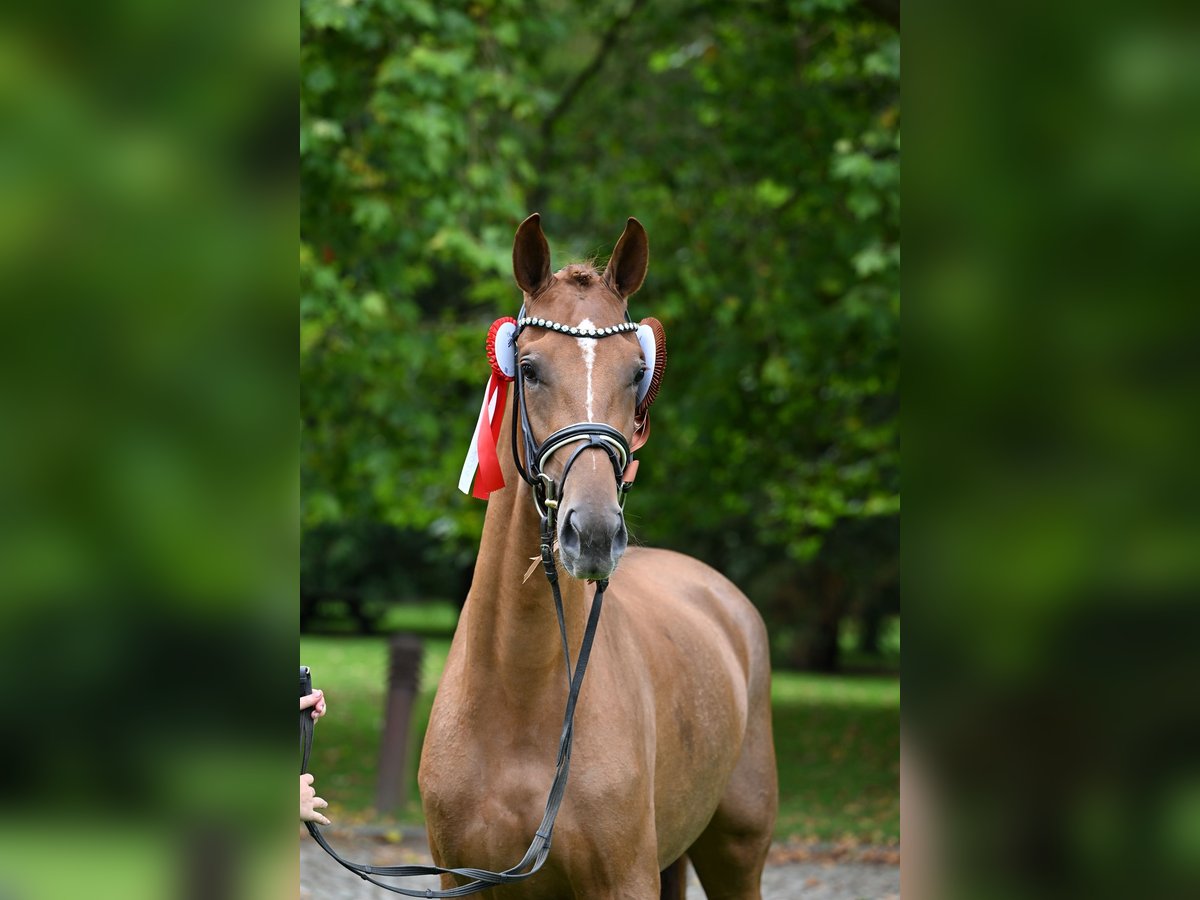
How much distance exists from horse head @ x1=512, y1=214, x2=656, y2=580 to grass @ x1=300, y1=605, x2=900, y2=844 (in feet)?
12.5

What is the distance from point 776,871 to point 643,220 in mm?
5704

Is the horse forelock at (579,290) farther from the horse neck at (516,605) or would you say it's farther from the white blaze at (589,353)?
the horse neck at (516,605)

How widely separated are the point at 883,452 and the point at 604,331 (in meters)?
8.13

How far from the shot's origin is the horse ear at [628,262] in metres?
3.57

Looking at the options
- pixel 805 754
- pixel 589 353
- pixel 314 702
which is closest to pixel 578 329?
pixel 589 353

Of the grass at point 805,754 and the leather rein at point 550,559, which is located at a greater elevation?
the leather rein at point 550,559

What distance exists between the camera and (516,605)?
348 cm

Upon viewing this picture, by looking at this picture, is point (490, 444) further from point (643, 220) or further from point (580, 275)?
point (643, 220)

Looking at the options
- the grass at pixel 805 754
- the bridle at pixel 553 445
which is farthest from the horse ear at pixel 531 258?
the grass at pixel 805 754

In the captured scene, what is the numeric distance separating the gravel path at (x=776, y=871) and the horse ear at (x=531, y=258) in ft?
16.5

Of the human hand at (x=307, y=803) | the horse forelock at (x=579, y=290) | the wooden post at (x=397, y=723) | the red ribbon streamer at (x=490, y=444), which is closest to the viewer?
the human hand at (x=307, y=803)

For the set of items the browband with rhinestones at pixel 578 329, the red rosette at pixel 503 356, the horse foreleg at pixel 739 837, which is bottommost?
the horse foreleg at pixel 739 837
